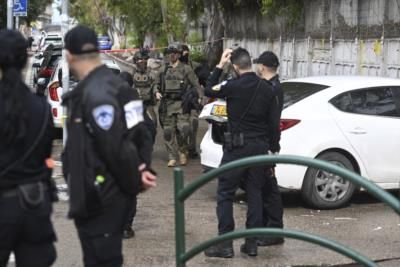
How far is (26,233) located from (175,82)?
7052mm

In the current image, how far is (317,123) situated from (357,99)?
643 mm

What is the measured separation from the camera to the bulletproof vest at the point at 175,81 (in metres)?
10.6

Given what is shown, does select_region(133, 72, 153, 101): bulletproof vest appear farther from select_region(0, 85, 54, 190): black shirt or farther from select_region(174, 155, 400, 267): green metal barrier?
select_region(0, 85, 54, 190): black shirt

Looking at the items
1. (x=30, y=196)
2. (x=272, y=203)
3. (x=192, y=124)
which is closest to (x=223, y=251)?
(x=272, y=203)

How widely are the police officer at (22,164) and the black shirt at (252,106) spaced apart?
8.47ft

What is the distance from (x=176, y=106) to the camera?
10.8 m

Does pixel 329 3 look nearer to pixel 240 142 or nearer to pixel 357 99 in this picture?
pixel 357 99

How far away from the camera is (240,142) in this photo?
6.17 metres

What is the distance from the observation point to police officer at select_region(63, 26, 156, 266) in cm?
370

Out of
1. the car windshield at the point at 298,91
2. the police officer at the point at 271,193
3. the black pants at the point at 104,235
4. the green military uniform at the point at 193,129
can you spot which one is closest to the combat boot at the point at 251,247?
the police officer at the point at 271,193

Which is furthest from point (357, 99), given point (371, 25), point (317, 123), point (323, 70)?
point (323, 70)

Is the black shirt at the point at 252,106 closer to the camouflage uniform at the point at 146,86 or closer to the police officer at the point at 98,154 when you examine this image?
the police officer at the point at 98,154

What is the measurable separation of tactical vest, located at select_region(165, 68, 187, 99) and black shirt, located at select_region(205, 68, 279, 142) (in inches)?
172

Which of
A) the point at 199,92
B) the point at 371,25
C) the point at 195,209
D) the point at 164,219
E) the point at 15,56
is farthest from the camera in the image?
the point at 371,25
